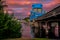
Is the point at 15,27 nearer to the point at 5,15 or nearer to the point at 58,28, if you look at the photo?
the point at 5,15

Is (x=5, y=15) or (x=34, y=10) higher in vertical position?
(x=34, y=10)

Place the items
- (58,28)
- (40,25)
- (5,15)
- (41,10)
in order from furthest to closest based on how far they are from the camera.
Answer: (41,10), (40,25), (58,28), (5,15)

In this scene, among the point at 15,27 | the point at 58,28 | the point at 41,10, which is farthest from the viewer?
the point at 41,10

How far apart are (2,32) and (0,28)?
2.71 ft

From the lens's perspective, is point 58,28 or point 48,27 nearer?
point 58,28

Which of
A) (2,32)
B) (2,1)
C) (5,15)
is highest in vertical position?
(2,1)

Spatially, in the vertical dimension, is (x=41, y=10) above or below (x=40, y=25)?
above

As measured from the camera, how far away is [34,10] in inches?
2121

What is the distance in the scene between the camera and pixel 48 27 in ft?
139

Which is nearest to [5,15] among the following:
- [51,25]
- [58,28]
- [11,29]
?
[11,29]

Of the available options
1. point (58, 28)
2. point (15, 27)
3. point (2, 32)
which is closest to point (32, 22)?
point (58, 28)

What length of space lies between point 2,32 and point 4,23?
39.8 inches

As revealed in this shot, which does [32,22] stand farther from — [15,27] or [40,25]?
[15,27]

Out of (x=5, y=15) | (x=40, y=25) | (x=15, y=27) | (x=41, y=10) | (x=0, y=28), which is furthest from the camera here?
(x=41, y=10)
